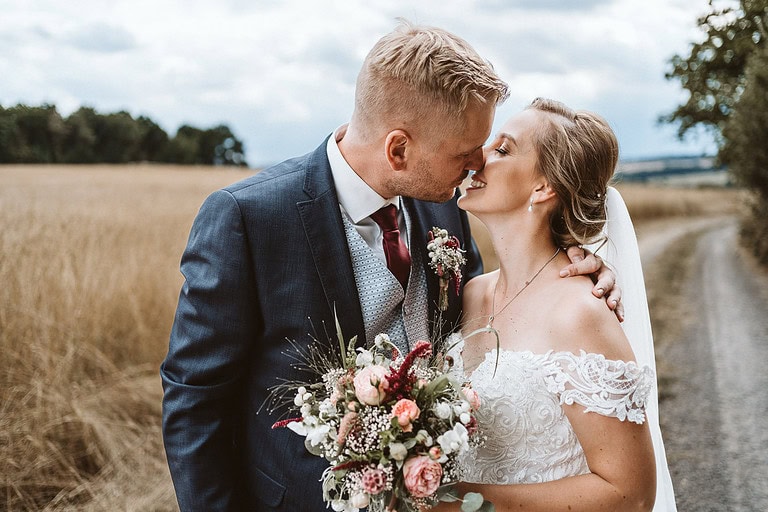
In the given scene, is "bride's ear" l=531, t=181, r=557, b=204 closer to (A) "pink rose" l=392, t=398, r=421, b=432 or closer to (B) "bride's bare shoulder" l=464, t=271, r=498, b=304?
(B) "bride's bare shoulder" l=464, t=271, r=498, b=304

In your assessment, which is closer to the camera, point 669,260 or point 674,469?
point 674,469

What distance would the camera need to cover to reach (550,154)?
264 cm

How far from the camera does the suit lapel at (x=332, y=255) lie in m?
2.39

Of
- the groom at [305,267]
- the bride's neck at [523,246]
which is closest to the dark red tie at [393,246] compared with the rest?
the groom at [305,267]

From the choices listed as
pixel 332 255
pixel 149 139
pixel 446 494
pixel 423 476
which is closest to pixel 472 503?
pixel 446 494

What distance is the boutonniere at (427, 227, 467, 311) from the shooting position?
104 inches

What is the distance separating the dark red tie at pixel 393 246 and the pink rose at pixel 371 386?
0.78m

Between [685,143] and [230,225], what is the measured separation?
1092 cm

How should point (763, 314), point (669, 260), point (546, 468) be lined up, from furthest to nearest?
point (669, 260), point (763, 314), point (546, 468)

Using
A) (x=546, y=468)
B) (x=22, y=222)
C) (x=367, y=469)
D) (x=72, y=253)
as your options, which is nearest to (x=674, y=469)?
(x=546, y=468)

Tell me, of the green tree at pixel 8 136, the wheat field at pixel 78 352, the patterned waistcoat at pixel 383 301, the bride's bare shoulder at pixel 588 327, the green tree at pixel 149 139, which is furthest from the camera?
the green tree at pixel 149 139

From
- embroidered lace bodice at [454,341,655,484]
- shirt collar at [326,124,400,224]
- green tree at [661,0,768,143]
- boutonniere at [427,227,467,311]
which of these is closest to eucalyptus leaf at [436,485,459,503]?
embroidered lace bodice at [454,341,655,484]

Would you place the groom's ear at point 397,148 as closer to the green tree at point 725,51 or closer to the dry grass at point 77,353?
the green tree at point 725,51

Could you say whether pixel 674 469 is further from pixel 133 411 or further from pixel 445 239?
pixel 133 411
